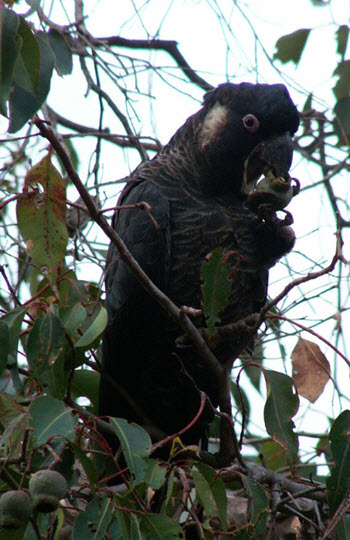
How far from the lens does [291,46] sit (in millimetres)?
3021

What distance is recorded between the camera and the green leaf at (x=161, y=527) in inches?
53.3

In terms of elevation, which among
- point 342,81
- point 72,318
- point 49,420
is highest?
point 342,81

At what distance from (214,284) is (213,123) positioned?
100 cm

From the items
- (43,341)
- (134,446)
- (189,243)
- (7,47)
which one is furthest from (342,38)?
(134,446)

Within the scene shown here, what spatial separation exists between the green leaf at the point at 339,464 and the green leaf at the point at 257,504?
0.16 meters

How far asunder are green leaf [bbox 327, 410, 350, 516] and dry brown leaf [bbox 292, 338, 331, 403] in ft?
1.35

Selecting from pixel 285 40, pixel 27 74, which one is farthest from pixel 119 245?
pixel 285 40

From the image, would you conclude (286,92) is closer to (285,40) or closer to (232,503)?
(285,40)

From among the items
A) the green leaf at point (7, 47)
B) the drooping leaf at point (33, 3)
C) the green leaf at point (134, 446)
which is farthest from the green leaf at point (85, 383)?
the drooping leaf at point (33, 3)

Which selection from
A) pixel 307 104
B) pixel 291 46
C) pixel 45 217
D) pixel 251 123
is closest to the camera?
pixel 45 217

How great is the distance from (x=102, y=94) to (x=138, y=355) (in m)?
1.23

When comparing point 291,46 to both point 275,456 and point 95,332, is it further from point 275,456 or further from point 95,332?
point 95,332

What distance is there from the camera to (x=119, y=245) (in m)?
1.56

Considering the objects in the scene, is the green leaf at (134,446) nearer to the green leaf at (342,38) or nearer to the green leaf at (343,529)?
Result: the green leaf at (343,529)
